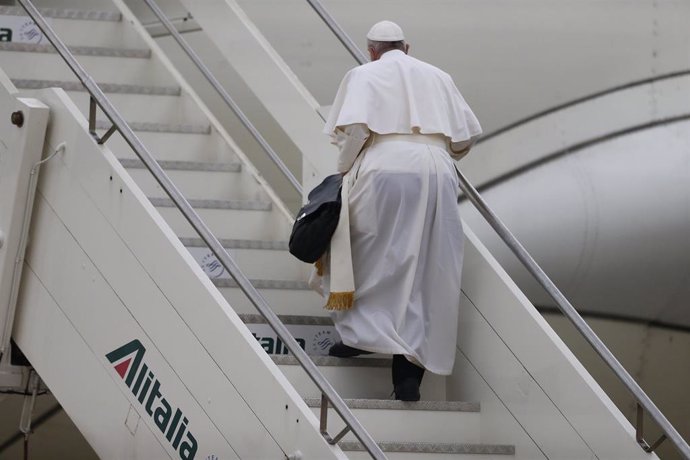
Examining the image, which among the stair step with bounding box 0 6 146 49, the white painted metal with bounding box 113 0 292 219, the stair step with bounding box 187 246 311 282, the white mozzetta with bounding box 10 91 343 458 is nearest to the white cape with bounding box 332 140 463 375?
the white mozzetta with bounding box 10 91 343 458

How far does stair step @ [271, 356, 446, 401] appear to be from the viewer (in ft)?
13.1

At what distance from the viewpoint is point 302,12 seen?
5.48m

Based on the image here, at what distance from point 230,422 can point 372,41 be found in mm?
1346

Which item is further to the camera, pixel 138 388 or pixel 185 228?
pixel 185 228

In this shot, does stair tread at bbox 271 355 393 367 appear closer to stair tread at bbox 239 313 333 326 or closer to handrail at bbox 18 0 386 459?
stair tread at bbox 239 313 333 326

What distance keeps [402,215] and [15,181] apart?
1118mm

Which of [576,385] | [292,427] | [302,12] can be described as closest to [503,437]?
[576,385]

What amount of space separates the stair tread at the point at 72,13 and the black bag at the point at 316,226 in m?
2.14

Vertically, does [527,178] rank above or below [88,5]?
below

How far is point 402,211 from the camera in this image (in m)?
3.84

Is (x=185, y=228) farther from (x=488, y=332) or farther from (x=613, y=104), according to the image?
(x=613, y=104)

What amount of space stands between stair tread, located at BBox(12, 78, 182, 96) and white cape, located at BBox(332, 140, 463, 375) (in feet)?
5.37

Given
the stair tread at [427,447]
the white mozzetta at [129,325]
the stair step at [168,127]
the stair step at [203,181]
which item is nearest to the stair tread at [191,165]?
the stair step at [203,181]

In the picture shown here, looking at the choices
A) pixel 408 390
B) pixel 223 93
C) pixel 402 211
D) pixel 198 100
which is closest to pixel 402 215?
pixel 402 211
